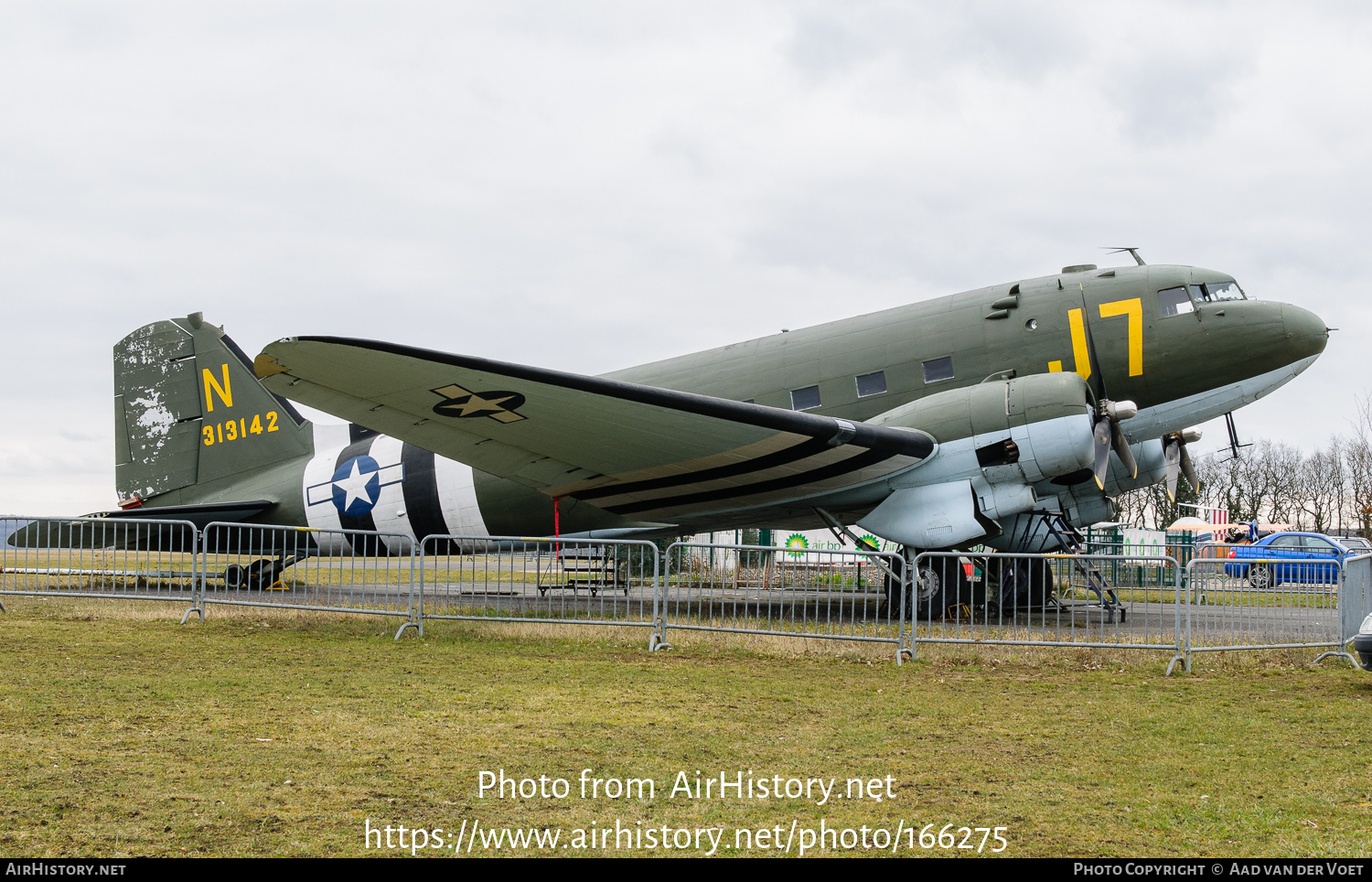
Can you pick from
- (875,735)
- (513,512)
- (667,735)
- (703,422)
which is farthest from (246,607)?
(875,735)

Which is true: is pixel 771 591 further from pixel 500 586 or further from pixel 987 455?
pixel 987 455

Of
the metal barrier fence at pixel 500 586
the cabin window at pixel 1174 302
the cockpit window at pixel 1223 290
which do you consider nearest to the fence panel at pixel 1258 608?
the cabin window at pixel 1174 302

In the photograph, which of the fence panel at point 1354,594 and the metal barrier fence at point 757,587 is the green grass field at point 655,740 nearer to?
the metal barrier fence at point 757,587

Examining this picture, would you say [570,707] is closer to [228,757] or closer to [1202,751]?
[228,757]

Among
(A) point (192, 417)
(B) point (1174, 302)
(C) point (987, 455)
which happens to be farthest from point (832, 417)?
(A) point (192, 417)

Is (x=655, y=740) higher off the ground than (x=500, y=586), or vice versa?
(x=500, y=586)

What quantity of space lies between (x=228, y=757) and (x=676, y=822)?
263 centimetres

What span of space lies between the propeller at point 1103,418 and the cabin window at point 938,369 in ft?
6.06

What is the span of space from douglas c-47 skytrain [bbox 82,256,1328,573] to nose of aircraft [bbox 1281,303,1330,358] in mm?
50

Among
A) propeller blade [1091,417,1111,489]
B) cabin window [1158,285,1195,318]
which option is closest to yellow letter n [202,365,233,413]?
propeller blade [1091,417,1111,489]

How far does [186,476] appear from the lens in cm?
1852

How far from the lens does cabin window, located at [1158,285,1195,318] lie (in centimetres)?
1350

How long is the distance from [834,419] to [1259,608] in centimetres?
495

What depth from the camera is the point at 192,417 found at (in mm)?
18531
